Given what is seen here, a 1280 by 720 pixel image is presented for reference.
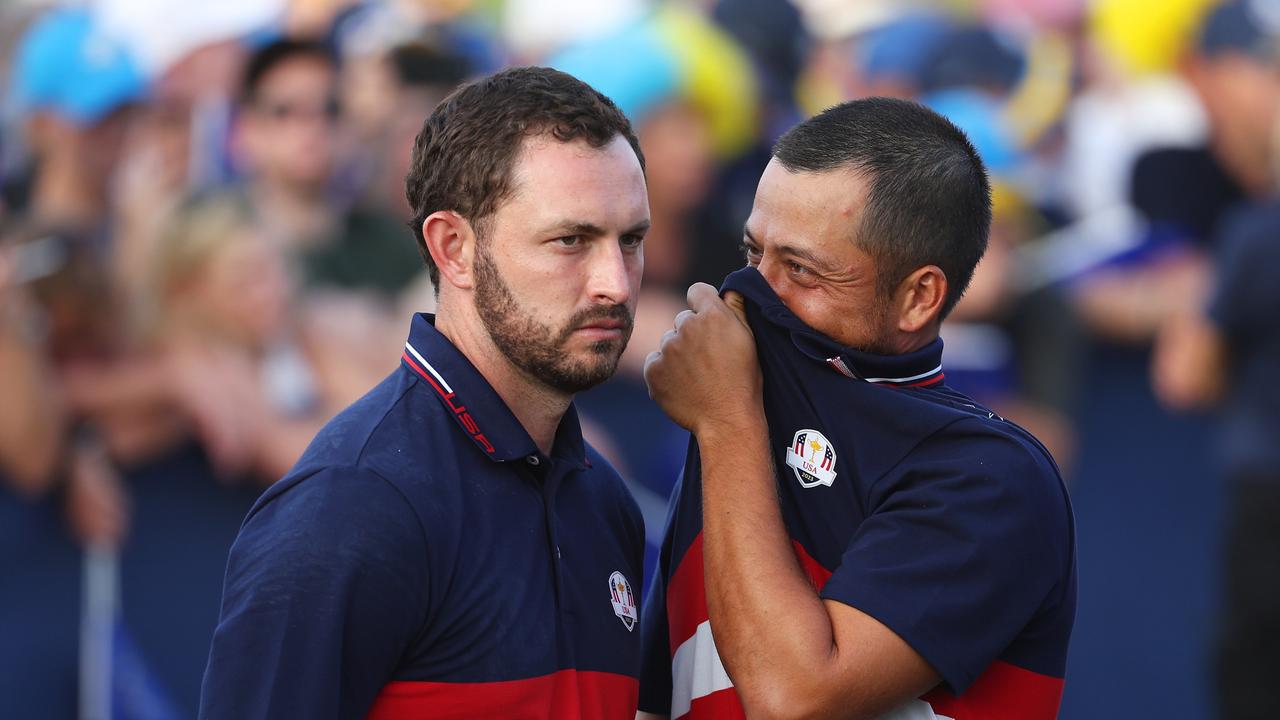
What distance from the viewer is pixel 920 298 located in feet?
8.48

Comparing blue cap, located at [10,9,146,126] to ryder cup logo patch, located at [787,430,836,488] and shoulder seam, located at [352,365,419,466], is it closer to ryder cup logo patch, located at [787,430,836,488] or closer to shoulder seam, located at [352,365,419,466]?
shoulder seam, located at [352,365,419,466]

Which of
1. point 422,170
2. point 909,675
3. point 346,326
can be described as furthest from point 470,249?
point 346,326

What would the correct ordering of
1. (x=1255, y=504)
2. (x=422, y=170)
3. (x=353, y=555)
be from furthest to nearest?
1. (x=1255, y=504)
2. (x=422, y=170)
3. (x=353, y=555)

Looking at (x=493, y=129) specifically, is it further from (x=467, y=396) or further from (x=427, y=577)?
(x=427, y=577)

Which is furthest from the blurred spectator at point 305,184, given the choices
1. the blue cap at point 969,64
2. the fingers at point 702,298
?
the fingers at point 702,298

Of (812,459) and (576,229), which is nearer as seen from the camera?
(576,229)

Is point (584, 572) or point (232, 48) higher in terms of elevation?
point (232, 48)

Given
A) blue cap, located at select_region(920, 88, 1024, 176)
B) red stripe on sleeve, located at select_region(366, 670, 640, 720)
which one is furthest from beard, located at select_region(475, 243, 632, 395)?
blue cap, located at select_region(920, 88, 1024, 176)

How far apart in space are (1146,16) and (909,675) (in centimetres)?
554

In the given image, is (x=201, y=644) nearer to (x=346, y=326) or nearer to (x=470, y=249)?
(x=346, y=326)

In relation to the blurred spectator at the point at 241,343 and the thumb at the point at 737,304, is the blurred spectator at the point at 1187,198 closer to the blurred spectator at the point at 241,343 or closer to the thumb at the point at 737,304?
the blurred spectator at the point at 241,343

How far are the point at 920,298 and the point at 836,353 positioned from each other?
19 centimetres

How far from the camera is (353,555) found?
82.4 inches

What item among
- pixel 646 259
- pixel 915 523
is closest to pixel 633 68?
pixel 646 259
